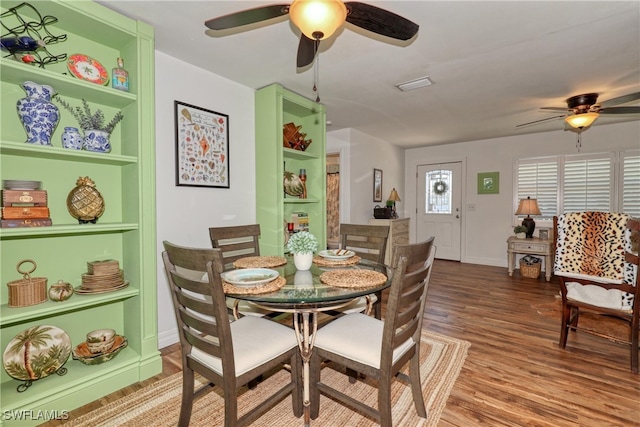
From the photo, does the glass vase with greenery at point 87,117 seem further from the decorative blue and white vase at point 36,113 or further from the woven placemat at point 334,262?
the woven placemat at point 334,262

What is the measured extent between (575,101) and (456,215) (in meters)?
2.90

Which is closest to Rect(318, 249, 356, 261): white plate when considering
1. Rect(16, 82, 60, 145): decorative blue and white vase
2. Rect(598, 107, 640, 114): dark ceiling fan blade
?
Rect(16, 82, 60, 145): decorative blue and white vase

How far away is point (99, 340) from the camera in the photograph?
1840 mm

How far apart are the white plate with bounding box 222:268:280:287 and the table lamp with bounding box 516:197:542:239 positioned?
4.56m

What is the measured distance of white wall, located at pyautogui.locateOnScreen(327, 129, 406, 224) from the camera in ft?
15.2

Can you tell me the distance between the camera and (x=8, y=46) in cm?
156

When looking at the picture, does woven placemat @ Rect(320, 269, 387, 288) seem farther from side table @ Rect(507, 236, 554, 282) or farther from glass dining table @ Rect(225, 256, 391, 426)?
side table @ Rect(507, 236, 554, 282)

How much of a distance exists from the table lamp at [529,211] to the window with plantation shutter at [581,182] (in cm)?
42

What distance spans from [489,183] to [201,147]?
16.5 feet

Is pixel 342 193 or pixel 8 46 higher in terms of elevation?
pixel 8 46

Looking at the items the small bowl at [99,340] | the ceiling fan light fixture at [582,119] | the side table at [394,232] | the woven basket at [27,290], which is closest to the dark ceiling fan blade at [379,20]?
the woven basket at [27,290]

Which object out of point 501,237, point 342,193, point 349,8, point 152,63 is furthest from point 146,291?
point 501,237

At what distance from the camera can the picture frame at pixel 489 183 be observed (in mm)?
5358

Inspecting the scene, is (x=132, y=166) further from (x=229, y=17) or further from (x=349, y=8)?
(x=349, y=8)
